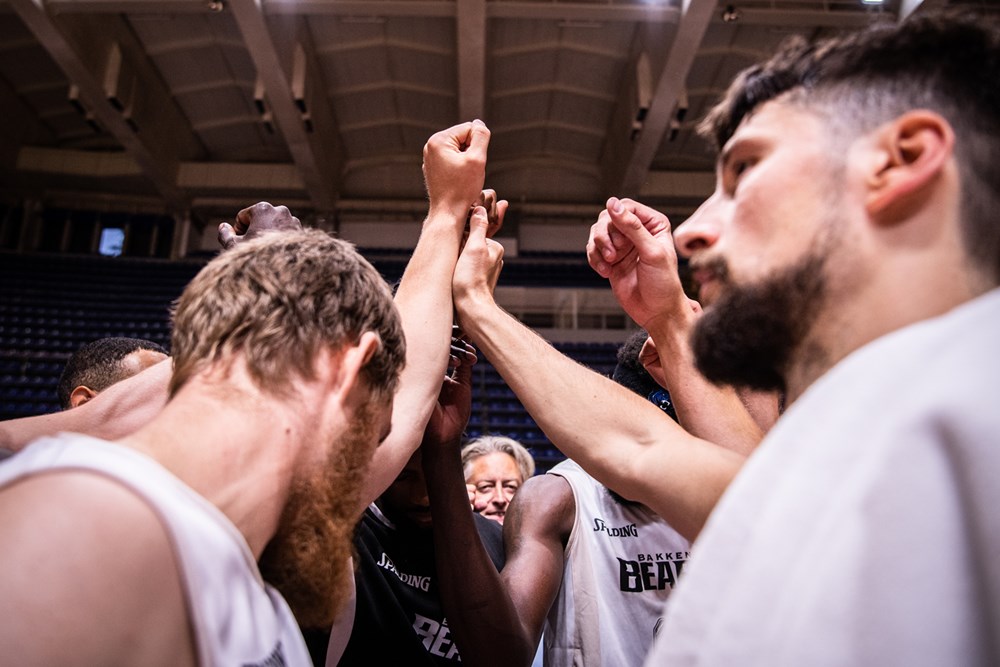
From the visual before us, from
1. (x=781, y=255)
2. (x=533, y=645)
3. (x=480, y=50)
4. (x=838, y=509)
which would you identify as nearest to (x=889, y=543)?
(x=838, y=509)

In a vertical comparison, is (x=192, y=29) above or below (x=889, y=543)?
above

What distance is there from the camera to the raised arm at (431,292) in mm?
1477

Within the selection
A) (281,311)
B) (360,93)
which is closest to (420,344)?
(281,311)

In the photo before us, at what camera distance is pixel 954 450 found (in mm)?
598

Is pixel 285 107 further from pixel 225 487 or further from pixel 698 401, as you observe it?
pixel 225 487

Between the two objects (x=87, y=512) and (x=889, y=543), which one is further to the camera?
(x=87, y=512)

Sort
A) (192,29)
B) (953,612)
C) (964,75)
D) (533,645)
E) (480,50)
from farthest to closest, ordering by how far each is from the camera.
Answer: (192,29) < (480,50) < (533,645) < (964,75) < (953,612)

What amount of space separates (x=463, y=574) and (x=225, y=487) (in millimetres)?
837

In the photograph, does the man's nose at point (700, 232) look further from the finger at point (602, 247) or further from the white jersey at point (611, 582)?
the white jersey at point (611, 582)

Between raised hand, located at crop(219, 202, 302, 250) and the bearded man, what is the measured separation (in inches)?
19.6

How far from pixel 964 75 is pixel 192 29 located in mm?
10205

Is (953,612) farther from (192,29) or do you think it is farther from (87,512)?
(192,29)

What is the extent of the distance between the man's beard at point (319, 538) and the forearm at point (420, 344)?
0.77 feet

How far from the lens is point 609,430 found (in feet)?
4.60
